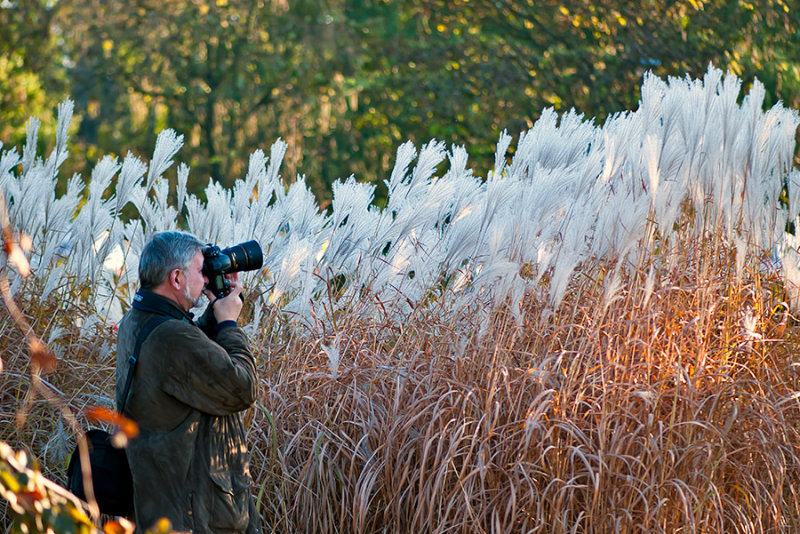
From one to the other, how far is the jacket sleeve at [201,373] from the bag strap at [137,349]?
6 centimetres

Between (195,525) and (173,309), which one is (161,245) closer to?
(173,309)

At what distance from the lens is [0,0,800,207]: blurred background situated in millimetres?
10445

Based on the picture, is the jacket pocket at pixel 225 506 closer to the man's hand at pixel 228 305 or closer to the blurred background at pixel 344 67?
the man's hand at pixel 228 305

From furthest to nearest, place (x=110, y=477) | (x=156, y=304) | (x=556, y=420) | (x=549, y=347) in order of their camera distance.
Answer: (x=549, y=347)
(x=556, y=420)
(x=110, y=477)
(x=156, y=304)

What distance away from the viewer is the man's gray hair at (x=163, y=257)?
9.48 feet

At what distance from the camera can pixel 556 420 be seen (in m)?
3.22

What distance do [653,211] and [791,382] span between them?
0.83 meters

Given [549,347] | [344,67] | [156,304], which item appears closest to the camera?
[156,304]

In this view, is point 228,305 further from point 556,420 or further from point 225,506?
point 556,420

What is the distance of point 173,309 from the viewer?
290 cm

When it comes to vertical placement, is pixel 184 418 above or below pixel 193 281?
below

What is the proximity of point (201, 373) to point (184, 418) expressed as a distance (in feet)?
0.60

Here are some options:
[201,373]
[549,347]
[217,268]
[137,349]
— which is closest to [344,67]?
[549,347]

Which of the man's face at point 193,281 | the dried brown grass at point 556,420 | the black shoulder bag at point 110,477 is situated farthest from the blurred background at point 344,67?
the black shoulder bag at point 110,477
